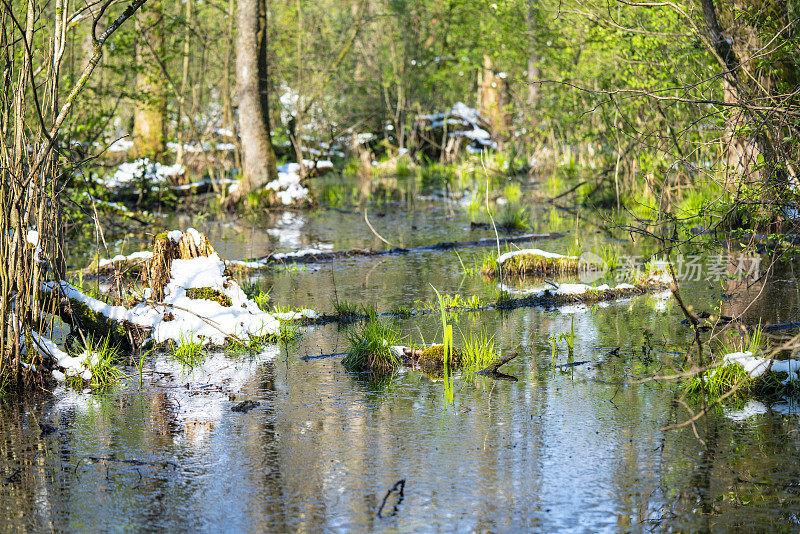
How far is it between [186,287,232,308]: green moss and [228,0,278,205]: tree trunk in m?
10.7

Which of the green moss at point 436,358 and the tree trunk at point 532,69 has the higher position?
the tree trunk at point 532,69

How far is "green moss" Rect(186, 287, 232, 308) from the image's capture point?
7238 millimetres

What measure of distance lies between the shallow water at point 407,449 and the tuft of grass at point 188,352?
0.16m

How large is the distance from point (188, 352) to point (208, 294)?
0.63 m

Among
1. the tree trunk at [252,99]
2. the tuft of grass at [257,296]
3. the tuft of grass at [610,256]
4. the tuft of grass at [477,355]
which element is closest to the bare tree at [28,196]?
the tuft of grass at [257,296]

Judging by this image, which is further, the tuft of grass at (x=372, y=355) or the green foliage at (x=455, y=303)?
the green foliage at (x=455, y=303)

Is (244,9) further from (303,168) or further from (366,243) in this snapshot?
(366,243)

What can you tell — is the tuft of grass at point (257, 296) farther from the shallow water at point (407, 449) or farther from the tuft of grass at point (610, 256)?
the tuft of grass at point (610, 256)

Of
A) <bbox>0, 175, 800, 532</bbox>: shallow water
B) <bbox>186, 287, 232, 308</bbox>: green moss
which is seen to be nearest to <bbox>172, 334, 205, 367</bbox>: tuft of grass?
<bbox>0, 175, 800, 532</bbox>: shallow water

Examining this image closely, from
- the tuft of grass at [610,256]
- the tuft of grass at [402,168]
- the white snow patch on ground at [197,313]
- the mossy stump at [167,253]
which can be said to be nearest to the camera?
the white snow patch on ground at [197,313]

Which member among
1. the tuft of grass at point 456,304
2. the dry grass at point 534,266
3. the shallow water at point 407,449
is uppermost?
the dry grass at point 534,266

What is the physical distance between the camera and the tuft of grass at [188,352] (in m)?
6.71

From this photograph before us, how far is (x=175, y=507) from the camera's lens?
4.02m

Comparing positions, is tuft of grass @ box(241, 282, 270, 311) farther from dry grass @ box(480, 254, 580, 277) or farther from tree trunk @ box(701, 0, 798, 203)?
tree trunk @ box(701, 0, 798, 203)
